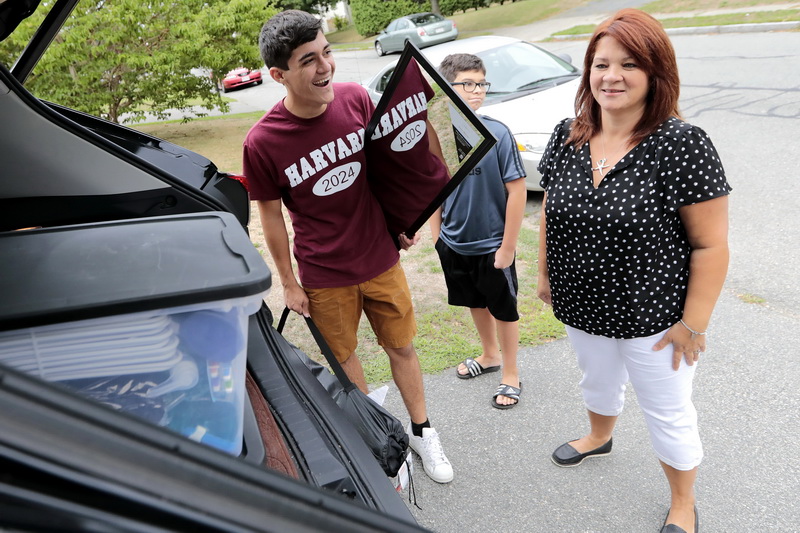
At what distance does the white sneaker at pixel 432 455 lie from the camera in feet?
9.29

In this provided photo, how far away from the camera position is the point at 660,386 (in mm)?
2260

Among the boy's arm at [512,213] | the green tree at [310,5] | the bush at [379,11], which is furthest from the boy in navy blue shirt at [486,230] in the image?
the green tree at [310,5]

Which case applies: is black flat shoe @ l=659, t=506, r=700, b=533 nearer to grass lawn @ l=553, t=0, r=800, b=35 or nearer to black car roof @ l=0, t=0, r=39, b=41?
black car roof @ l=0, t=0, r=39, b=41

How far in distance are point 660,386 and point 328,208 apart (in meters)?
1.44

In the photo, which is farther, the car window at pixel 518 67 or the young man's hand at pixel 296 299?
the car window at pixel 518 67

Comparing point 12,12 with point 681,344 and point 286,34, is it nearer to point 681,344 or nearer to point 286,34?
point 286,34

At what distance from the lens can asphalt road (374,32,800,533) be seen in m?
2.55

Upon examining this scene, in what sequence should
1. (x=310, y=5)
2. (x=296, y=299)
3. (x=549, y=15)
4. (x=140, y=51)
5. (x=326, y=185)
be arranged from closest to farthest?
(x=326, y=185)
(x=296, y=299)
(x=140, y=51)
(x=549, y=15)
(x=310, y=5)

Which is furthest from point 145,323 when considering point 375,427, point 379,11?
point 379,11

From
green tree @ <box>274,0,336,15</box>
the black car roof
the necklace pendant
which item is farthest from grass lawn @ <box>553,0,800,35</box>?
green tree @ <box>274,0,336,15</box>

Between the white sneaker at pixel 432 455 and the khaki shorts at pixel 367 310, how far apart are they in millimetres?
443

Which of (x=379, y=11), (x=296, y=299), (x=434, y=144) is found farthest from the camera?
(x=379, y=11)

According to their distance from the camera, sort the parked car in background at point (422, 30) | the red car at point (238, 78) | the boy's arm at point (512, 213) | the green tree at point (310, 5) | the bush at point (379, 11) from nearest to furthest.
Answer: the boy's arm at point (512, 213)
the parked car in background at point (422, 30)
the red car at point (238, 78)
the bush at point (379, 11)
the green tree at point (310, 5)

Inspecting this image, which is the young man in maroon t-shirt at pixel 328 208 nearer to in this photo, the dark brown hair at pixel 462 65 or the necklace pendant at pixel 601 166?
the dark brown hair at pixel 462 65
